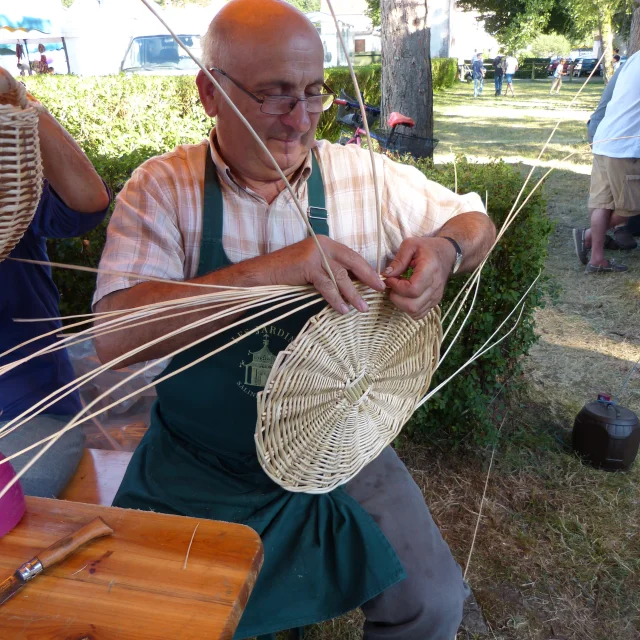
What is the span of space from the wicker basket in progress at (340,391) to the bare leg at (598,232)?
12.1ft

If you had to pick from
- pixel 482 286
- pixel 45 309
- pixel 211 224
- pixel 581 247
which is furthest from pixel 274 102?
pixel 581 247

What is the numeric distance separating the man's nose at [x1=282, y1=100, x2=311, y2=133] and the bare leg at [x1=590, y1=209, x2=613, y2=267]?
376 centimetres

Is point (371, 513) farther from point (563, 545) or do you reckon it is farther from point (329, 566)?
point (563, 545)

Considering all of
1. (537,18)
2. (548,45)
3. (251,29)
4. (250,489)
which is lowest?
(250,489)

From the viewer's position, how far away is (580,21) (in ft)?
83.3

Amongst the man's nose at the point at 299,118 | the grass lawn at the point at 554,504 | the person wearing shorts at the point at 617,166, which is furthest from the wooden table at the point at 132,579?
the person wearing shorts at the point at 617,166

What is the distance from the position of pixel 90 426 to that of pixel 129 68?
9.17m

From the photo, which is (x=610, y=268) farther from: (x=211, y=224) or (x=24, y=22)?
(x=24, y=22)

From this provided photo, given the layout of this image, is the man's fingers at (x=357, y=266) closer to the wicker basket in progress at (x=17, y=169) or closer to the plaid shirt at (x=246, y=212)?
the plaid shirt at (x=246, y=212)

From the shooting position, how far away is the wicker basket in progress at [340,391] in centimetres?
113

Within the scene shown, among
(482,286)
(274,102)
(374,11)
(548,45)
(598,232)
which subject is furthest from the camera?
(548,45)

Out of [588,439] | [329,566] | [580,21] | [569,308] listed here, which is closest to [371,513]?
[329,566]

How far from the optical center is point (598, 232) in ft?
15.0

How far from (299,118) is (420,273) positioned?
1.51ft
